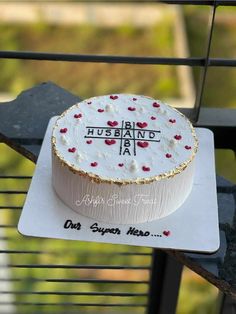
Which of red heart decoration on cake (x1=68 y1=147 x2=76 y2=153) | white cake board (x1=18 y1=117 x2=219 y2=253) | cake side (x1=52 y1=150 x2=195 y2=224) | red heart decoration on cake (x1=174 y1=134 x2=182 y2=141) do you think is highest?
red heart decoration on cake (x1=174 y1=134 x2=182 y2=141)

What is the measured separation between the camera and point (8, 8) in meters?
4.05

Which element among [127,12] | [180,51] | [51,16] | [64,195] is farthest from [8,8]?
[64,195]

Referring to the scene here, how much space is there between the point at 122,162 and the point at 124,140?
0.12ft

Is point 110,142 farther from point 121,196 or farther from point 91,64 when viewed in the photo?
point 91,64

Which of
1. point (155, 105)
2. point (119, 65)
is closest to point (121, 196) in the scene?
point (155, 105)

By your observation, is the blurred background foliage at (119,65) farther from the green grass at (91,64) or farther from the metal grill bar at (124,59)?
the metal grill bar at (124,59)

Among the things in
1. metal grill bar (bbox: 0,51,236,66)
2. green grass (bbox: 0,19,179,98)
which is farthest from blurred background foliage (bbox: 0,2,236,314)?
metal grill bar (bbox: 0,51,236,66)

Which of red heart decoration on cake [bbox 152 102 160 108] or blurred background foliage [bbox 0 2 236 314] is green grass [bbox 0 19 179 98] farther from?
red heart decoration on cake [bbox 152 102 160 108]

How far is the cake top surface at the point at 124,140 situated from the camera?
71cm

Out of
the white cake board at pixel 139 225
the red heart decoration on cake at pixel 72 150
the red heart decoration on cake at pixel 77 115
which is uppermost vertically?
the red heart decoration on cake at pixel 77 115

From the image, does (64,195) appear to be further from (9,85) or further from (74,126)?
(9,85)

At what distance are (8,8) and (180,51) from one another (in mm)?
1033

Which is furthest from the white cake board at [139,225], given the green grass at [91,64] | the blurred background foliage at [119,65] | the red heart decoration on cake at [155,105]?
the green grass at [91,64]

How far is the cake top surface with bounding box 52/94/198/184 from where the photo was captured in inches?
27.8
